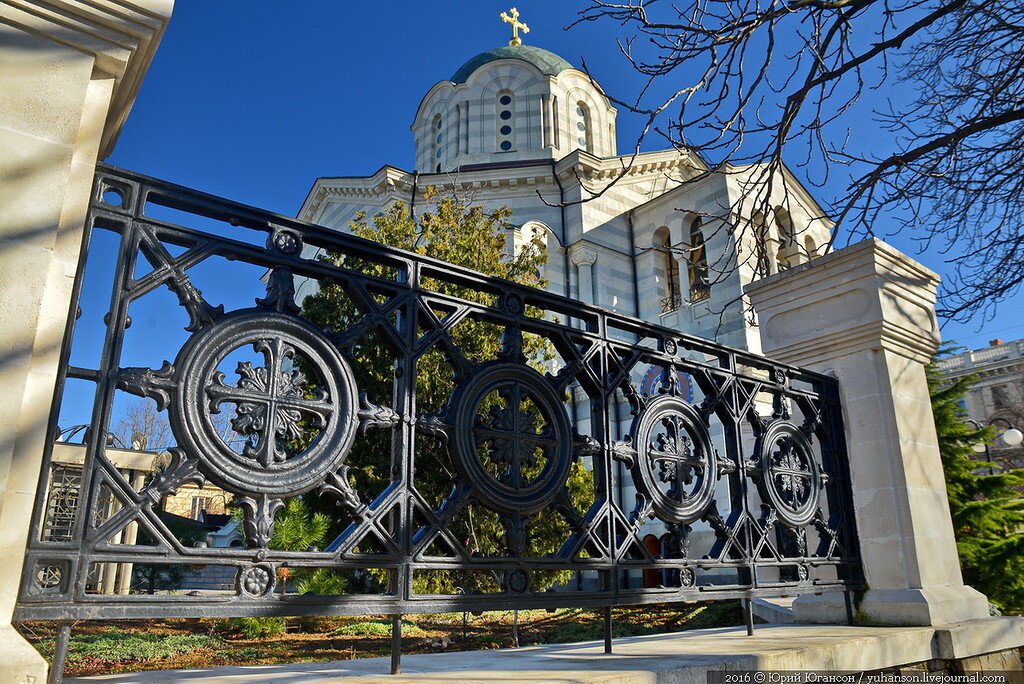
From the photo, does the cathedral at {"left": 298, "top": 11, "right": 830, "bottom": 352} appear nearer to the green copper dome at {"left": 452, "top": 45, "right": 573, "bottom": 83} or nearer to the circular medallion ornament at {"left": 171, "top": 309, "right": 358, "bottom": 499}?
the green copper dome at {"left": 452, "top": 45, "right": 573, "bottom": 83}

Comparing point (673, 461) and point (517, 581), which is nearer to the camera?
point (517, 581)

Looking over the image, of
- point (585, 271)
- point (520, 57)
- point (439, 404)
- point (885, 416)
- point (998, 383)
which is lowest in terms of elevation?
point (885, 416)

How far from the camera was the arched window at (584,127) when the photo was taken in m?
25.1

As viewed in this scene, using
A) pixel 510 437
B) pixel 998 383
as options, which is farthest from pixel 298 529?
pixel 998 383

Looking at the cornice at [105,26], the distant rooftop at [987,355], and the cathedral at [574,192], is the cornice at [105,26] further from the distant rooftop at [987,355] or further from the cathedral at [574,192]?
the distant rooftop at [987,355]

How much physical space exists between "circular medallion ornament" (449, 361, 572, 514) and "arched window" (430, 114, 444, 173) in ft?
72.7

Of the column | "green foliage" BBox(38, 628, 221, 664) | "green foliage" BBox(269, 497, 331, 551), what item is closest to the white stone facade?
the column

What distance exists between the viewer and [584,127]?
25531 millimetres

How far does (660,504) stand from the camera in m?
3.62

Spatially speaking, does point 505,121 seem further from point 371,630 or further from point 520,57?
point 371,630

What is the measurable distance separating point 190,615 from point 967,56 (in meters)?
8.54

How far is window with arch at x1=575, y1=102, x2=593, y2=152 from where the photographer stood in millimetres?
25062

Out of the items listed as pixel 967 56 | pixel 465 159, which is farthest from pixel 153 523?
pixel 465 159

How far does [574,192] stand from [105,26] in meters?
19.4
